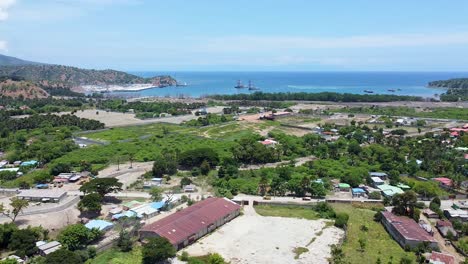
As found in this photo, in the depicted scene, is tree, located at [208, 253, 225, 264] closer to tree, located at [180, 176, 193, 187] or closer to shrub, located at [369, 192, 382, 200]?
tree, located at [180, 176, 193, 187]

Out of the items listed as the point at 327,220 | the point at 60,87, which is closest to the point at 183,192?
the point at 327,220

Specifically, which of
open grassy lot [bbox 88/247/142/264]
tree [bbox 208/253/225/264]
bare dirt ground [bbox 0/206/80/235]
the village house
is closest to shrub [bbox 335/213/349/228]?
tree [bbox 208/253/225/264]

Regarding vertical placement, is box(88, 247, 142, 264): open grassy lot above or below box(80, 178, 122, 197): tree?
below

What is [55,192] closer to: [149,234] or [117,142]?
[149,234]

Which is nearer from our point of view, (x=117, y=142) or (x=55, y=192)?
(x=55, y=192)

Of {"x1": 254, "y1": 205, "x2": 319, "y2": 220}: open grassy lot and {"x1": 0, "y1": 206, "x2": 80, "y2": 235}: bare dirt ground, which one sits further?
{"x1": 254, "y1": 205, "x2": 319, "y2": 220}: open grassy lot

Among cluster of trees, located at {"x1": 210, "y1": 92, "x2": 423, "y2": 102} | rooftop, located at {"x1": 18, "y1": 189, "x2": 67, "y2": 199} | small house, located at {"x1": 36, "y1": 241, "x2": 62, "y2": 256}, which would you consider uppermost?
cluster of trees, located at {"x1": 210, "y1": 92, "x2": 423, "y2": 102}
